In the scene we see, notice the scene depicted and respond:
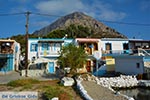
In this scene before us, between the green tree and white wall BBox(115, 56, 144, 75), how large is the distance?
839cm

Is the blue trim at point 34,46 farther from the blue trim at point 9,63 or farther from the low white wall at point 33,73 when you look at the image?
the low white wall at point 33,73

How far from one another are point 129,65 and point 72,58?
1046cm

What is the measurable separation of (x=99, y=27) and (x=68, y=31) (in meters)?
125

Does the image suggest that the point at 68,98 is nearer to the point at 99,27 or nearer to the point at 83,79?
the point at 83,79

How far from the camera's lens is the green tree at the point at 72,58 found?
1117 inches

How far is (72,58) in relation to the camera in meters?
28.3

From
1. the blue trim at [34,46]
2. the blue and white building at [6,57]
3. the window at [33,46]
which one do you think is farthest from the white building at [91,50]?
the blue and white building at [6,57]

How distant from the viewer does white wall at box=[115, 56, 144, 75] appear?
106 ft

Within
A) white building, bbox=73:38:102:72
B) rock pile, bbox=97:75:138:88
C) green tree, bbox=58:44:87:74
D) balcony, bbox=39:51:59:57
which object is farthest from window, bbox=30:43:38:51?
rock pile, bbox=97:75:138:88

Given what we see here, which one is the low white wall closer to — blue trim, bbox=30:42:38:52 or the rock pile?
blue trim, bbox=30:42:38:52

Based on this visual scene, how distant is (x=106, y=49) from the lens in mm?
45438

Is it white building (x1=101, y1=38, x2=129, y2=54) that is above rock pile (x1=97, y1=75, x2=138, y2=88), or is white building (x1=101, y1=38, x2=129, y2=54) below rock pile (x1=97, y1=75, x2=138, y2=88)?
above

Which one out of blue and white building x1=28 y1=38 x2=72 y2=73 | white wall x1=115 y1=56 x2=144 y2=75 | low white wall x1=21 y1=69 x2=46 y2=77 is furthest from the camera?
blue and white building x1=28 y1=38 x2=72 y2=73

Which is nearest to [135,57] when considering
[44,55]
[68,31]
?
[44,55]
